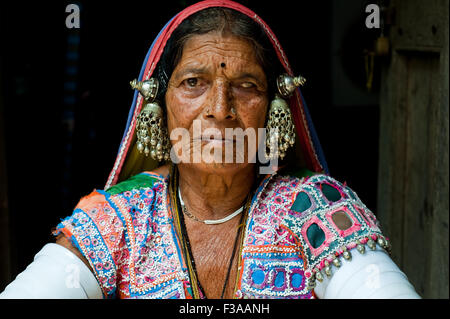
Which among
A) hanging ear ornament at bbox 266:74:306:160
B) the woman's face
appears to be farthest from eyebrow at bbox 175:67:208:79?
hanging ear ornament at bbox 266:74:306:160

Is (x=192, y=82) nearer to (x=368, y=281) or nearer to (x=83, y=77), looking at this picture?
(x=368, y=281)

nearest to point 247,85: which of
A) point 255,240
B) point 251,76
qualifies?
point 251,76

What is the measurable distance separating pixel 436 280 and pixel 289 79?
5.11ft

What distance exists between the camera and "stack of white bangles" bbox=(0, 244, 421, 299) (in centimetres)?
176

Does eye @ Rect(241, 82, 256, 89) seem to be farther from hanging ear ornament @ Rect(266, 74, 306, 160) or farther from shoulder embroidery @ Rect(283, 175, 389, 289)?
shoulder embroidery @ Rect(283, 175, 389, 289)

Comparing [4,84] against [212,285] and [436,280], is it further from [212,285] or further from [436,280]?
[436,280]

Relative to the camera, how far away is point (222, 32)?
2.17 metres

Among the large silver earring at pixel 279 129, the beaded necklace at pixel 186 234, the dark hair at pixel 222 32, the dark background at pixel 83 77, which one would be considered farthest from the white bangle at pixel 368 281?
the dark background at pixel 83 77

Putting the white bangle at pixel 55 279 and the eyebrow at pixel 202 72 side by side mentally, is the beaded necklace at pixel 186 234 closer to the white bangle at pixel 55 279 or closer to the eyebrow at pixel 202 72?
the white bangle at pixel 55 279

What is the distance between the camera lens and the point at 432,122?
331 centimetres

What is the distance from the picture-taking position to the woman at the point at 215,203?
6.50 ft

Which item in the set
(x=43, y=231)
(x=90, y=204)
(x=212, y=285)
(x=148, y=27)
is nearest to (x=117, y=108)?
(x=148, y=27)

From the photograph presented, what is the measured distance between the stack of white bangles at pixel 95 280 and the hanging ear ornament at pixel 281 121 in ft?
1.80
